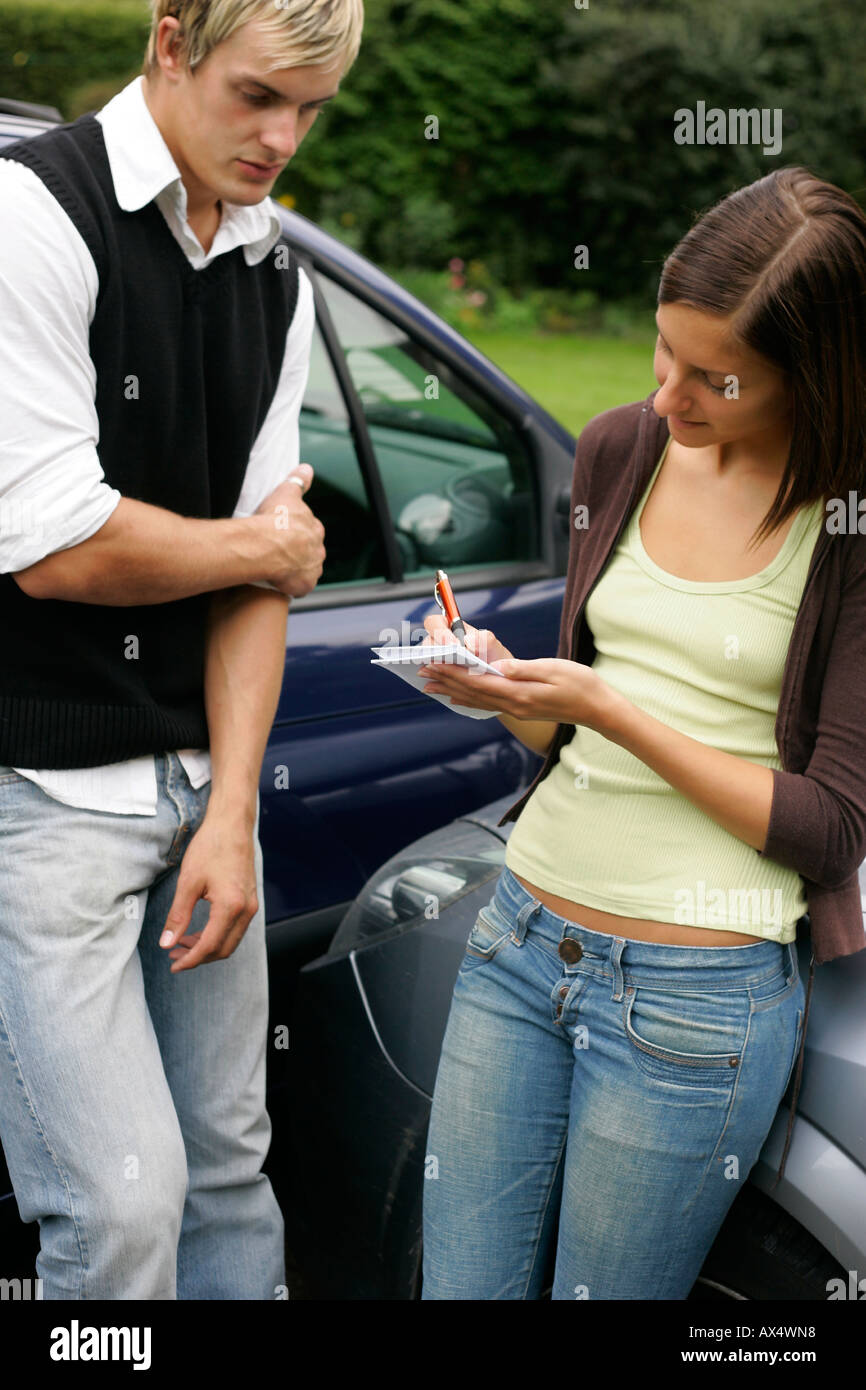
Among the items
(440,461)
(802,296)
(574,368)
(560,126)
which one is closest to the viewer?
(802,296)

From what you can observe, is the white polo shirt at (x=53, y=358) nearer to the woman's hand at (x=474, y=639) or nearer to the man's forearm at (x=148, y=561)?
the man's forearm at (x=148, y=561)

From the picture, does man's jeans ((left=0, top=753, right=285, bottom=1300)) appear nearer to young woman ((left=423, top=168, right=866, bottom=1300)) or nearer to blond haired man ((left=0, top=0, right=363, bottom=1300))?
blond haired man ((left=0, top=0, right=363, bottom=1300))

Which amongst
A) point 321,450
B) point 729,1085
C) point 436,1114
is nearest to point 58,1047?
point 436,1114

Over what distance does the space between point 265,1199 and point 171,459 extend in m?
1.06

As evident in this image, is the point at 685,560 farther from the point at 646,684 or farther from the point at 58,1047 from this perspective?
the point at 58,1047

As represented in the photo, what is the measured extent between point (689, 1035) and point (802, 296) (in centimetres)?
85

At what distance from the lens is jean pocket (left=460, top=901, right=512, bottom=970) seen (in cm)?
176

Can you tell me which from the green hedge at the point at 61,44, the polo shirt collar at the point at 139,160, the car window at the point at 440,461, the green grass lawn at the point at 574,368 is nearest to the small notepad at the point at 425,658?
the polo shirt collar at the point at 139,160

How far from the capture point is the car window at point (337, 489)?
116 inches

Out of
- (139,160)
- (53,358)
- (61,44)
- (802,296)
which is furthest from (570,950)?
(61,44)

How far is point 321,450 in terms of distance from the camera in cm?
302

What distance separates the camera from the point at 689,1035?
1.58 m

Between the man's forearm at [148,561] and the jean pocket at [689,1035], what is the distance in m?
0.76

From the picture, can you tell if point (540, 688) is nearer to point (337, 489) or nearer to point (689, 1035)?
point (689, 1035)
